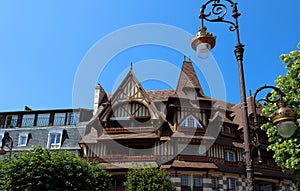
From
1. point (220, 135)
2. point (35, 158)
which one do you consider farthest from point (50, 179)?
point (220, 135)

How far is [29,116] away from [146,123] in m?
12.9

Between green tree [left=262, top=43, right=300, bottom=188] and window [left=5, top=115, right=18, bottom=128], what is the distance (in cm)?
2498

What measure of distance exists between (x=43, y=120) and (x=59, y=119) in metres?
1.64

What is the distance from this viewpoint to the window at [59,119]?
30.8m

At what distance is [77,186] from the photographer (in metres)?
19.2

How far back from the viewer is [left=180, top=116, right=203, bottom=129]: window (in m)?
25.9

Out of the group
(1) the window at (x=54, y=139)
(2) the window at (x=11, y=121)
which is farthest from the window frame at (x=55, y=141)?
(2) the window at (x=11, y=121)

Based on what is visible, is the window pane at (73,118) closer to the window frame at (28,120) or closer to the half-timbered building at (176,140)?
the half-timbered building at (176,140)

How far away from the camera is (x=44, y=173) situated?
61.1 feet

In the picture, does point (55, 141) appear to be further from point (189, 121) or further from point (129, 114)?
point (189, 121)

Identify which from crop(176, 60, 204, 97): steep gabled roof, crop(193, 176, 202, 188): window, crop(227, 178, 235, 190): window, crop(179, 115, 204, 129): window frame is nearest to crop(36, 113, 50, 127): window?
crop(176, 60, 204, 97): steep gabled roof

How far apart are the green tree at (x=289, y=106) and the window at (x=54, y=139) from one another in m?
19.3

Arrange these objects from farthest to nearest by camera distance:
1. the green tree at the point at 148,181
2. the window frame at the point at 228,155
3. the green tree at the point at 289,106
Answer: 1. the window frame at the point at 228,155
2. the green tree at the point at 148,181
3. the green tree at the point at 289,106

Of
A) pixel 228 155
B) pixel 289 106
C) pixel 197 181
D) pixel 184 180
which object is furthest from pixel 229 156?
pixel 289 106
